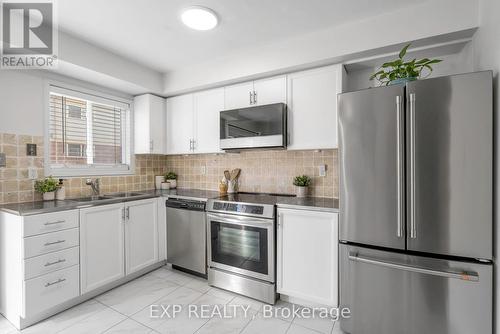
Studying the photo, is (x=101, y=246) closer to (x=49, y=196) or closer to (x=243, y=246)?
(x=49, y=196)

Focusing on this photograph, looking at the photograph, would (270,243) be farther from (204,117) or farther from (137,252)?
(204,117)

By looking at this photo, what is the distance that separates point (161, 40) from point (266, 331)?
272 cm

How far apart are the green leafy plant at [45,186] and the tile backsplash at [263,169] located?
5.07 ft

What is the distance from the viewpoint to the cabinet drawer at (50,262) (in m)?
1.84

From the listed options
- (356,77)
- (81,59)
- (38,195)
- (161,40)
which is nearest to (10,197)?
(38,195)

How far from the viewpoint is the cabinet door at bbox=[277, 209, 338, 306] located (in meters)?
1.97

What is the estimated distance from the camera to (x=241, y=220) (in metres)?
2.31

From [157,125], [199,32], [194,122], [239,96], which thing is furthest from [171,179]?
[199,32]

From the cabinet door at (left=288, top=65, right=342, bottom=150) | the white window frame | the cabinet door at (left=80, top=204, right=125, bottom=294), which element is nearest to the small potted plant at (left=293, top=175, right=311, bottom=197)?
the cabinet door at (left=288, top=65, right=342, bottom=150)

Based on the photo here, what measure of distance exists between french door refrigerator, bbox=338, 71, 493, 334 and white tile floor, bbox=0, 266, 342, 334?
0.49 metres

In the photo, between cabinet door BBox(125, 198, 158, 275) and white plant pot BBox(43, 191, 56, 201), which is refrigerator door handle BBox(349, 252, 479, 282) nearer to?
cabinet door BBox(125, 198, 158, 275)

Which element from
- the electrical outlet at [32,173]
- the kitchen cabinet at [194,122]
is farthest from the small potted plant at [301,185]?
the electrical outlet at [32,173]

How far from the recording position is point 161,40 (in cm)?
231

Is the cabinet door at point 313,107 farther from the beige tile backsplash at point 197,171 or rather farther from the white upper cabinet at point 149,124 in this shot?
the white upper cabinet at point 149,124
